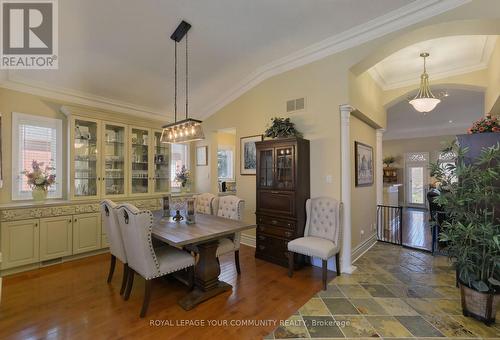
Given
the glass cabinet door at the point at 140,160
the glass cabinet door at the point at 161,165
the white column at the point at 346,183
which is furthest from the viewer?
the glass cabinet door at the point at 161,165

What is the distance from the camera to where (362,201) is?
4242 mm

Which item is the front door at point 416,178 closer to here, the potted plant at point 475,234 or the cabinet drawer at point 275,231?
the potted plant at point 475,234

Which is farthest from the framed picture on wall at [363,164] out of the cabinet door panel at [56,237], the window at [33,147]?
the window at [33,147]

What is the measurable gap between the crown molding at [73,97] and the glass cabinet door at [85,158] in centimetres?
41

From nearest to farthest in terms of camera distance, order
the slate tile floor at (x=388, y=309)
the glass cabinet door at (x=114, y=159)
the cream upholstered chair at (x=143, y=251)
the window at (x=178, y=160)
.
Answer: the slate tile floor at (x=388, y=309) → the cream upholstered chair at (x=143, y=251) → the glass cabinet door at (x=114, y=159) → the window at (x=178, y=160)

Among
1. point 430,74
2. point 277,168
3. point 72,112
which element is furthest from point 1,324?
point 430,74

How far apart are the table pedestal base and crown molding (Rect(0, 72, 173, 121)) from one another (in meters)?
3.42

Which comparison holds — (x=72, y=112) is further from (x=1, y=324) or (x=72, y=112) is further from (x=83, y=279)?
(x=1, y=324)

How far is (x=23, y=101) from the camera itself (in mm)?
3639

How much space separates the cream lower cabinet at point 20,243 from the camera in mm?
3252

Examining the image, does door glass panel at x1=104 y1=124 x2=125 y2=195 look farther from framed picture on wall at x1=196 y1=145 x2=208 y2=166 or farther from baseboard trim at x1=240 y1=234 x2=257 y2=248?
baseboard trim at x1=240 y1=234 x2=257 y2=248

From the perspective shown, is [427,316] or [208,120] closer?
[427,316]

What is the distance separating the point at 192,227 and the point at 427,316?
262 cm

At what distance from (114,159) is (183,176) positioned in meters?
1.41
